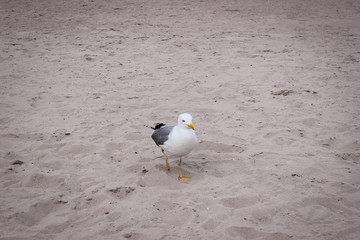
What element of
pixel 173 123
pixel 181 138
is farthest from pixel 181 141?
pixel 173 123

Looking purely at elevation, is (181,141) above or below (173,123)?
above

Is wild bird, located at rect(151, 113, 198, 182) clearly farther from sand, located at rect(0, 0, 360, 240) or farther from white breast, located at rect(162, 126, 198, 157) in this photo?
sand, located at rect(0, 0, 360, 240)

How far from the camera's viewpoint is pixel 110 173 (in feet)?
12.2

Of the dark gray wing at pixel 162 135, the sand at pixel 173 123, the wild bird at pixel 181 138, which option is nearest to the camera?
the sand at pixel 173 123

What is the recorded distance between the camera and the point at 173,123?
4.84m

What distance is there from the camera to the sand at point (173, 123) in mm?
3012

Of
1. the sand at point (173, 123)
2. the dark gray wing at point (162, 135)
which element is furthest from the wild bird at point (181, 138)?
the sand at point (173, 123)

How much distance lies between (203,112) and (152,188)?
2042 mm

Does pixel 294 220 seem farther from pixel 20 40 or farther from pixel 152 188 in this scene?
pixel 20 40

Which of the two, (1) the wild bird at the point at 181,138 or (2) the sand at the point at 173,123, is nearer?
(2) the sand at the point at 173,123

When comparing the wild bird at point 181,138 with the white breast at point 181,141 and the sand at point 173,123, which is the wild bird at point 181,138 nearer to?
the white breast at point 181,141

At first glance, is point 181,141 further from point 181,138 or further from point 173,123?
point 173,123

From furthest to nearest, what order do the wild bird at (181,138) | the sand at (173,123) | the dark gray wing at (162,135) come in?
the dark gray wing at (162,135), the wild bird at (181,138), the sand at (173,123)

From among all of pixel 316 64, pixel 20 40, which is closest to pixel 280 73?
pixel 316 64
